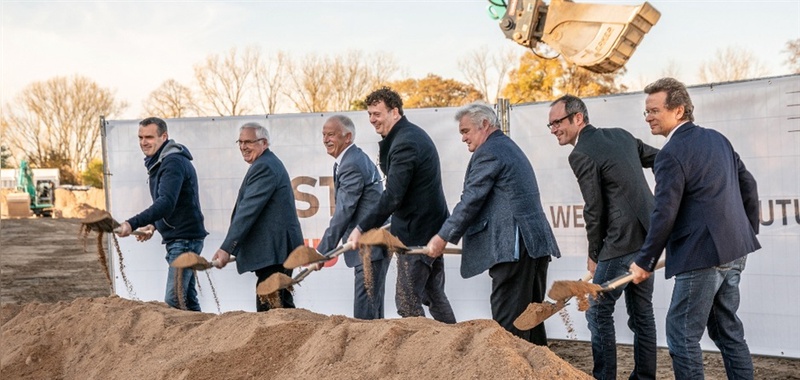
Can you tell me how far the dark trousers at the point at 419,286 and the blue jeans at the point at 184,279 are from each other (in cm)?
165

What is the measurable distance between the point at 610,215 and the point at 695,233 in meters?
0.97

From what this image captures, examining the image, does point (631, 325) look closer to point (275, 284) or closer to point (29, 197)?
point (275, 284)

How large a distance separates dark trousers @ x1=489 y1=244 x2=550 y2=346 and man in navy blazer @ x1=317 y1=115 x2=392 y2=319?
0.98 meters

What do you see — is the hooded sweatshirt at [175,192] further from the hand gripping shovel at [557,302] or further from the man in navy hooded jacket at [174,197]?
the hand gripping shovel at [557,302]

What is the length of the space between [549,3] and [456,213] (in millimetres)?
13472

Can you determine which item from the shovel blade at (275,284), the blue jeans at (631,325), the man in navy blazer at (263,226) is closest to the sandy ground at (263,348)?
the shovel blade at (275,284)

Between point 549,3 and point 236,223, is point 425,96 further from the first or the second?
point 236,223

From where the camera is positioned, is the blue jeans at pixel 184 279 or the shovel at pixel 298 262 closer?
the shovel at pixel 298 262

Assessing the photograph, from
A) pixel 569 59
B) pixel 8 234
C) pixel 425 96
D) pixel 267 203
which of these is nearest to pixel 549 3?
pixel 569 59

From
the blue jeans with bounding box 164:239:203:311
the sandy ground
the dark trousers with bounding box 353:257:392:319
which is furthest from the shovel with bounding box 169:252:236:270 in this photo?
the dark trousers with bounding box 353:257:392:319


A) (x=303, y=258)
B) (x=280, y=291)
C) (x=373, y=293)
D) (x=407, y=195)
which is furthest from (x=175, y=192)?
(x=407, y=195)

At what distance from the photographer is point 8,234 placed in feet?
91.4

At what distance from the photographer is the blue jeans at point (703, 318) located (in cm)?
428

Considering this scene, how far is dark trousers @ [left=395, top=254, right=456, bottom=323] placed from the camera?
18.9 ft
